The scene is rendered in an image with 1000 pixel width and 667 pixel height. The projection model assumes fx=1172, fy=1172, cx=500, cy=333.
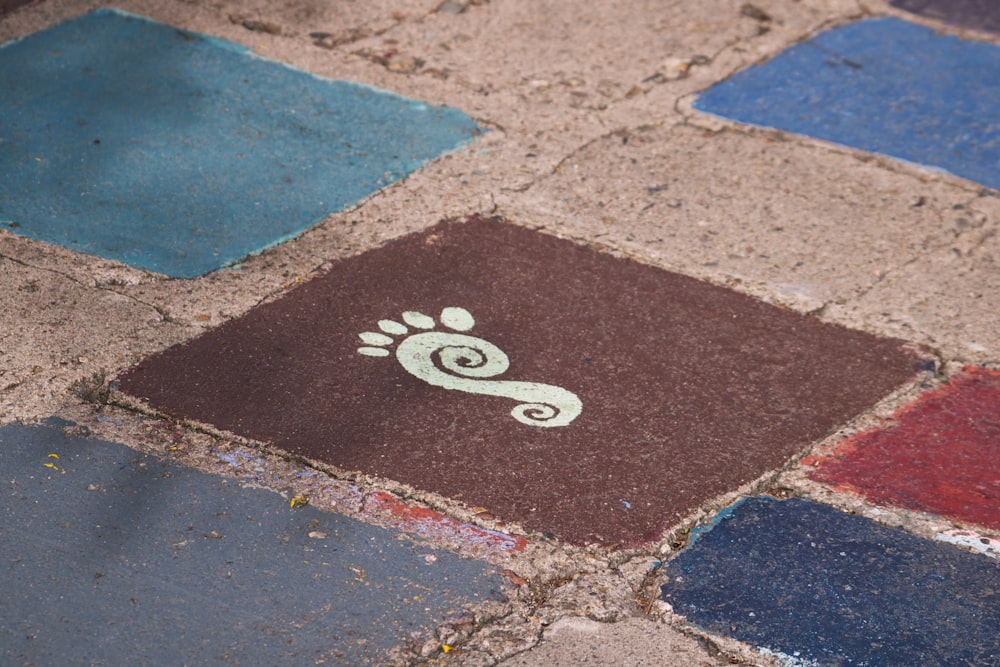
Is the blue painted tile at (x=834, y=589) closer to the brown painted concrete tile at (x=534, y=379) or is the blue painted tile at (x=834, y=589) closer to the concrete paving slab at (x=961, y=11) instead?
the brown painted concrete tile at (x=534, y=379)

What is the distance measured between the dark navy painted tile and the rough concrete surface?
0.19ft

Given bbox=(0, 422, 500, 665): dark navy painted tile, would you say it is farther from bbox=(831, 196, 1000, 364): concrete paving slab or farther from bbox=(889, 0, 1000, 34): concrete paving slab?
bbox=(889, 0, 1000, 34): concrete paving slab

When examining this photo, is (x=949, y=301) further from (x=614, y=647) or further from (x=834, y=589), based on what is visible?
(x=614, y=647)

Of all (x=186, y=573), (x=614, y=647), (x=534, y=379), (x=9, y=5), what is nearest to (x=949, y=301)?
(x=534, y=379)

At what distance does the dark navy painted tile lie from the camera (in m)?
2.14

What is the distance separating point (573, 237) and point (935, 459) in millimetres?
1315

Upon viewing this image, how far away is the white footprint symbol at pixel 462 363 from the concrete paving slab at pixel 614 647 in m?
0.66

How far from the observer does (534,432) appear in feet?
9.09

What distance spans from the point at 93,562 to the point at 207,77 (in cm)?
261

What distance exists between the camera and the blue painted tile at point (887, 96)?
13.9 feet

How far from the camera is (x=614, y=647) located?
2.20 meters

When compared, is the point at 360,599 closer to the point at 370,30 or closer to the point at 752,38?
the point at 370,30

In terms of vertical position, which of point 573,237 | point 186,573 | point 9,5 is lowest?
point 186,573

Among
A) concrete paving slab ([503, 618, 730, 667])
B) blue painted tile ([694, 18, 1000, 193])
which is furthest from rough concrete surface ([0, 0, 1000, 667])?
blue painted tile ([694, 18, 1000, 193])
